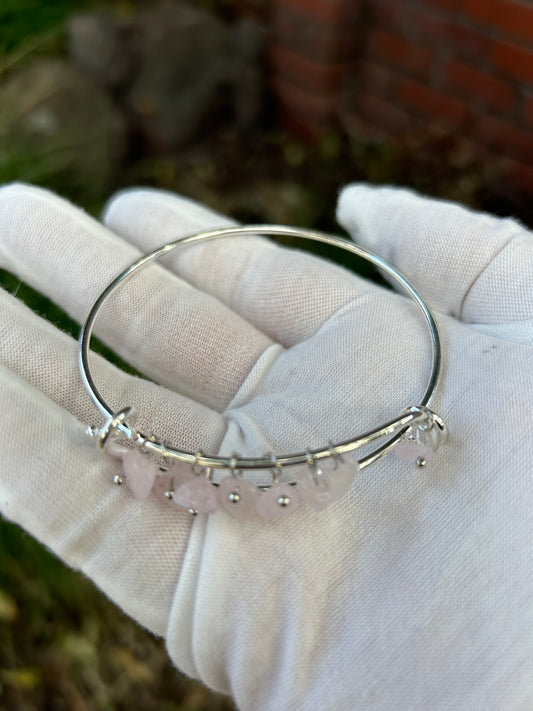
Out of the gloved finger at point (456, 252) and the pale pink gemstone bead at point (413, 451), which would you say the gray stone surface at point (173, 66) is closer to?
the gloved finger at point (456, 252)

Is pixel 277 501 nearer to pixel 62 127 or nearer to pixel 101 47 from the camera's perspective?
pixel 62 127

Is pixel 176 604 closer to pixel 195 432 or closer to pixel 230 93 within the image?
pixel 195 432

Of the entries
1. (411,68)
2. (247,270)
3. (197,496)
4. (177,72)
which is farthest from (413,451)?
(177,72)

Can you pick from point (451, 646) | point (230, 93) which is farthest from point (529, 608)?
point (230, 93)

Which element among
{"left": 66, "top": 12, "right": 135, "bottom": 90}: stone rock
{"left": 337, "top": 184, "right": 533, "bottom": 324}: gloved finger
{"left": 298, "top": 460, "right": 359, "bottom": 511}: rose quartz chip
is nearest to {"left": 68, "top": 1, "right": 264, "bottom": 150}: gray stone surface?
{"left": 66, "top": 12, "right": 135, "bottom": 90}: stone rock

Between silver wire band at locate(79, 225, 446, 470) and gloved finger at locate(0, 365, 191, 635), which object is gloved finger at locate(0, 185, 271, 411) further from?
gloved finger at locate(0, 365, 191, 635)

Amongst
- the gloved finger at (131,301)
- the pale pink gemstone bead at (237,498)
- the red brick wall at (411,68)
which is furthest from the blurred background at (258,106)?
the pale pink gemstone bead at (237,498)
